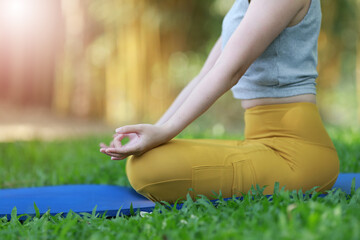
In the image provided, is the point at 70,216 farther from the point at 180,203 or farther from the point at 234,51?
the point at 234,51

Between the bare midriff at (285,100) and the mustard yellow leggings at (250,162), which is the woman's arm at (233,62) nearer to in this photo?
the mustard yellow leggings at (250,162)

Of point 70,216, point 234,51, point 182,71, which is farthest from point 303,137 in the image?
point 182,71

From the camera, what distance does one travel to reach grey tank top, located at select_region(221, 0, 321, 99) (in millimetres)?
1580

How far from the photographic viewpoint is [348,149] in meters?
3.08

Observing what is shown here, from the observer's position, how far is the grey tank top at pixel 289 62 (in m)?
1.58

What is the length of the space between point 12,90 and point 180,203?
753cm

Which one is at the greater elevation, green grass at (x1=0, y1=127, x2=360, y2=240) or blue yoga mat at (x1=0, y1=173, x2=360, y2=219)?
green grass at (x1=0, y1=127, x2=360, y2=240)

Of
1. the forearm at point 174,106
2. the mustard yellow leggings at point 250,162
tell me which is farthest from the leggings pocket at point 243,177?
the forearm at point 174,106

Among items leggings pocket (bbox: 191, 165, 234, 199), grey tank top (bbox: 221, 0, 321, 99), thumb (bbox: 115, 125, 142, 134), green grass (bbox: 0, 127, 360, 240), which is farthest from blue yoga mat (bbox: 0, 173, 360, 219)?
grey tank top (bbox: 221, 0, 321, 99)

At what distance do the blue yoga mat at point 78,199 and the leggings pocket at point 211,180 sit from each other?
187mm

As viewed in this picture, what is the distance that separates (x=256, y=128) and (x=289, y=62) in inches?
11.5

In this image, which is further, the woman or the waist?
the waist

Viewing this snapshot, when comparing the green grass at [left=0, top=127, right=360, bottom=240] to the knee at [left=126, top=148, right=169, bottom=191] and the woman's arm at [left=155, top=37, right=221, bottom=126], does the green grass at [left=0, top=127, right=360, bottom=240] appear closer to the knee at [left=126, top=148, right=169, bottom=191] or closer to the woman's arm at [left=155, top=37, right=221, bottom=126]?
the knee at [left=126, top=148, right=169, bottom=191]

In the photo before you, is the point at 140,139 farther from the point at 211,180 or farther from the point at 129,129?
the point at 211,180
